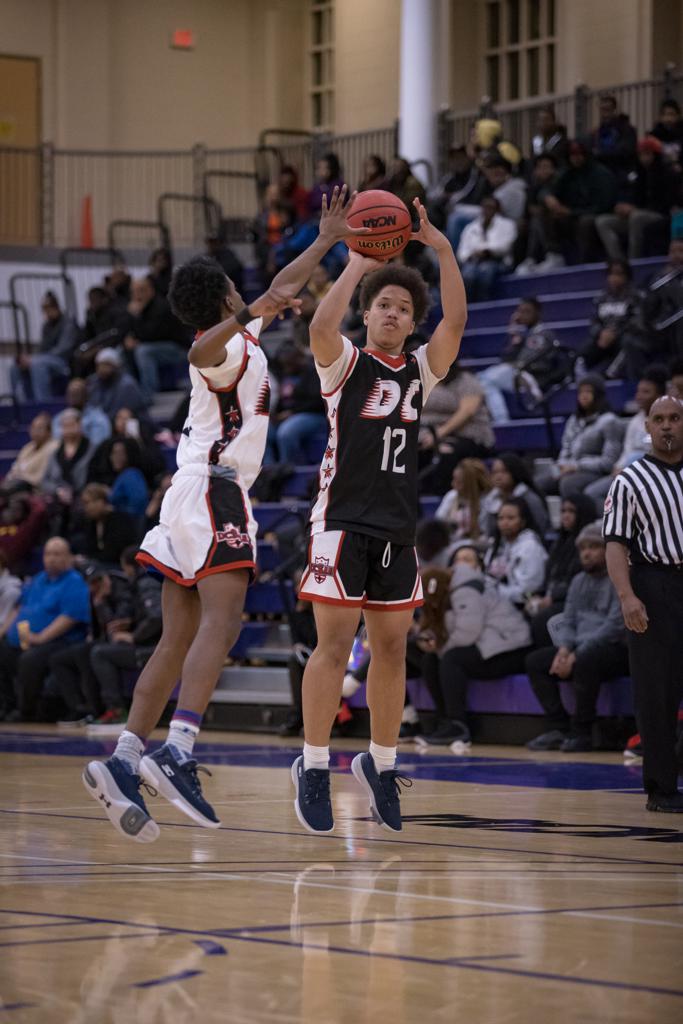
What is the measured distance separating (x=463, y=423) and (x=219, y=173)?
31.6 ft

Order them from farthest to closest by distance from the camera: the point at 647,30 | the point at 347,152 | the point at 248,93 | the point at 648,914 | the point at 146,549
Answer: the point at 248,93 → the point at 347,152 → the point at 647,30 → the point at 146,549 → the point at 648,914

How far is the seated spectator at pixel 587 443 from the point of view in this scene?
36.8 feet

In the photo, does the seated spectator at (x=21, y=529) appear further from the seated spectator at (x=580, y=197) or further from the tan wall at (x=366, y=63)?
the tan wall at (x=366, y=63)

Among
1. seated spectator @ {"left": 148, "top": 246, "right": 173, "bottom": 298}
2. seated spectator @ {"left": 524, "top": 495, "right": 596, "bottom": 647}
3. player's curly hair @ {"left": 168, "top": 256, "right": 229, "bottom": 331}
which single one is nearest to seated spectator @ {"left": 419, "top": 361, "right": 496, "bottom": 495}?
seated spectator @ {"left": 524, "top": 495, "right": 596, "bottom": 647}

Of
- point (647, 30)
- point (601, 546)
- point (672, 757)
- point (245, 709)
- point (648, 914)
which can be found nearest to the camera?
point (648, 914)

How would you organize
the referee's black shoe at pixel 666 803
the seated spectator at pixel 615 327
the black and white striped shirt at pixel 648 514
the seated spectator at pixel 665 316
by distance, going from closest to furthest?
the referee's black shoe at pixel 666 803 < the black and white striped shirt at pixel 648 514 < the seated spectator at pixel 665 316 < the seated spectator at pixel 615 327

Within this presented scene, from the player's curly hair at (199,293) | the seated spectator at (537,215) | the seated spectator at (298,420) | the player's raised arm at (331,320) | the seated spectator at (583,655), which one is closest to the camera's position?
the player's raised arm at (331,320)

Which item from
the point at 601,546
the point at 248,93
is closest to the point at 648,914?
the point at 601,546

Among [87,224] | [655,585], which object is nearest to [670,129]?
[87,224]

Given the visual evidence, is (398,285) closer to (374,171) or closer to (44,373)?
(374,171)

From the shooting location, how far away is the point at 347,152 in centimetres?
2039

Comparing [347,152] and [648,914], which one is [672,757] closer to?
[648,914]

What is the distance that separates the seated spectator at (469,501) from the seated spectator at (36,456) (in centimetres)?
529

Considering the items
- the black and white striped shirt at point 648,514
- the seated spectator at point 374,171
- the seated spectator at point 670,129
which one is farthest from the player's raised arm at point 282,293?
the seated spectator at point 374,171
